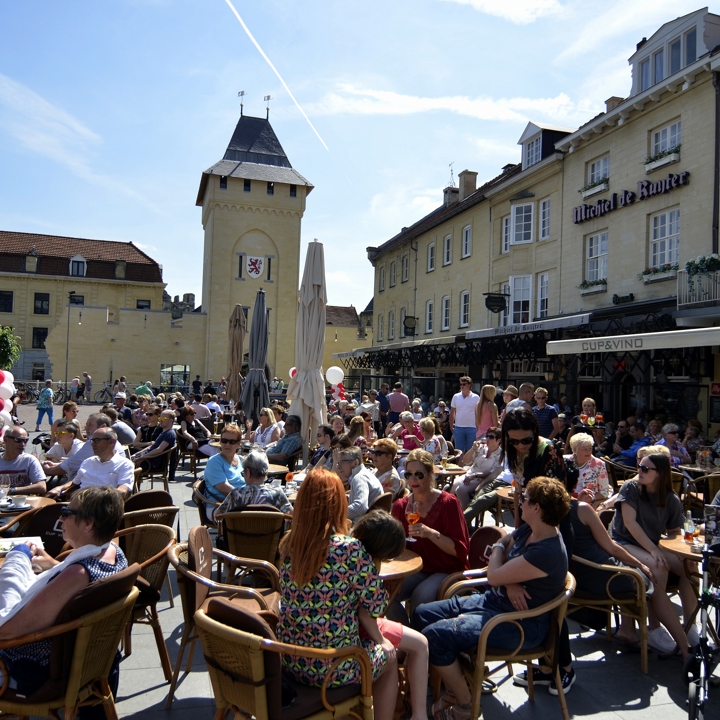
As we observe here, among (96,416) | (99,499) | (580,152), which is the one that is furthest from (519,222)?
(99,499)

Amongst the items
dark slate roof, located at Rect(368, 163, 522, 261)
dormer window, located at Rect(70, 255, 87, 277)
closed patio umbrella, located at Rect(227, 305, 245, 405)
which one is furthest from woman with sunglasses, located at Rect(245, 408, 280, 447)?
dormer window, located at Rect(70, 255, 87, 277)

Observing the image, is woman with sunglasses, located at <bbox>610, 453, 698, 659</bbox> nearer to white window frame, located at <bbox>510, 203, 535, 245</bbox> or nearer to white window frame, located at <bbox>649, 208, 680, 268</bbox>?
white window frame, located at <bbox>649, 208, 680, 268</bbox>

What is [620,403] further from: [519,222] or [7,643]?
[7,643]

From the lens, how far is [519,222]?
877 inches

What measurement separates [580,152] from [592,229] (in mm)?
2719

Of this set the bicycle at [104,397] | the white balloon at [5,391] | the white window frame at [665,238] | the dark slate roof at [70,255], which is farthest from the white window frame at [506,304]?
the dark slate roof at [70,255]

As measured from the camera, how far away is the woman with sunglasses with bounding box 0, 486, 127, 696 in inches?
107

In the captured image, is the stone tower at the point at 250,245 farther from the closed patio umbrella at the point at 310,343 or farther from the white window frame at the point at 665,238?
the closed patio umbrella at the point at 310,343

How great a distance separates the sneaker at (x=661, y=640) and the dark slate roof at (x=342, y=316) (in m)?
49.3

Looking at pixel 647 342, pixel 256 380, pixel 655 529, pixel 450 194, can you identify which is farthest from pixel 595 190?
pixel 655 529

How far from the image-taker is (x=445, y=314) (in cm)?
2798

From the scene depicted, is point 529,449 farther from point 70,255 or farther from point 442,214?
point 70,255

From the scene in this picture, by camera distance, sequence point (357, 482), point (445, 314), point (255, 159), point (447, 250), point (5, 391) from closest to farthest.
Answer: point (357, 482) → point (5, 391) → point (445, 314) → point (447, 250) → point (255, 159)

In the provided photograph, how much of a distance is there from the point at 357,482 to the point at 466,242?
22.4m
